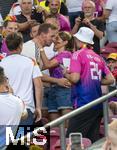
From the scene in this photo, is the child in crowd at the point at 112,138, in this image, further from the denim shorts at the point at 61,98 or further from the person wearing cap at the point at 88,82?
the denim shorts at the point at 61,98

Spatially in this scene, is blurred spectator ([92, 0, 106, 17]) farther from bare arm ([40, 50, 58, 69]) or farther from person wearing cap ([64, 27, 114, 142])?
person wearing cap ([64, 27, 114, 142])

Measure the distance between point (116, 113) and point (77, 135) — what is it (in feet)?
4.71

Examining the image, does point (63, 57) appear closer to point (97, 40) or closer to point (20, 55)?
point (20, 55)

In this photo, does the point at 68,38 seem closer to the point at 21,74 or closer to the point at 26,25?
the point at 26,25

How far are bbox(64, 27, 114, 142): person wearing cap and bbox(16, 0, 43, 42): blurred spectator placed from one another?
2.26 metres

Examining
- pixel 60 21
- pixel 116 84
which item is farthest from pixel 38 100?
pixel 60 21

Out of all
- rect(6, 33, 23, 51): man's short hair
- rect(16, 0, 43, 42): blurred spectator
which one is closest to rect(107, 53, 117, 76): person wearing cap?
rect(16, 0, 43, 42): blurred spectator

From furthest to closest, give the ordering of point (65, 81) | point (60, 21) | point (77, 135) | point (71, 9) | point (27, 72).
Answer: point (71, 9)
point (60, 21)
point (65, 81)
point (27, 72)
point (77, 135)

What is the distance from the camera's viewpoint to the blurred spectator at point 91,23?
40.4ft

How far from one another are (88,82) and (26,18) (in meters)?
3.06

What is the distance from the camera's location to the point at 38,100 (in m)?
8.66

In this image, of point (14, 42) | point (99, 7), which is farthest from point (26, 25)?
point (14, 42)

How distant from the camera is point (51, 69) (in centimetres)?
993

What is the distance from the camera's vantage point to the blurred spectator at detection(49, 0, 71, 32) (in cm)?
1197
